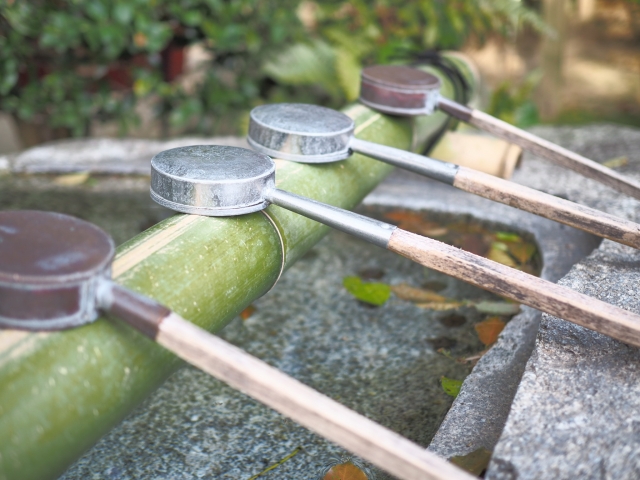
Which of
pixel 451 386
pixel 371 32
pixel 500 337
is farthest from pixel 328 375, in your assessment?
pixel 371 32

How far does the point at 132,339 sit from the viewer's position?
1.00 m

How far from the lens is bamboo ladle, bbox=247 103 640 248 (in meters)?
1.40

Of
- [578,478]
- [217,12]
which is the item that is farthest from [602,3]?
A: [578,478]

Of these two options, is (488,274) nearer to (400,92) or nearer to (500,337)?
(500,337)

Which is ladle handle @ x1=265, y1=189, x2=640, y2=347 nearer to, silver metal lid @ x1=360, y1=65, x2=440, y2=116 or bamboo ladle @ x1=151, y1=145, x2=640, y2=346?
bamboo ladle @ x1=151, y1=145, x2=640, y2=346

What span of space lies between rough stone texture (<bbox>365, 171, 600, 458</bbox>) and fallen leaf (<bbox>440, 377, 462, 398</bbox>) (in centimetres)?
12

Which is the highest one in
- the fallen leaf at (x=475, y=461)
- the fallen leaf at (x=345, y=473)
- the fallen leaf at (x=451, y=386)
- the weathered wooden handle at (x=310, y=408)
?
the weathered wooden handle at (x=310, y=408)

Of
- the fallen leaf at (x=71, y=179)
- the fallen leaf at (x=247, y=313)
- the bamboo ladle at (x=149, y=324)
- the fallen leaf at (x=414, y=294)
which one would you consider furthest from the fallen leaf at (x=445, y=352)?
the fallen leaf at (x=71, y=179)

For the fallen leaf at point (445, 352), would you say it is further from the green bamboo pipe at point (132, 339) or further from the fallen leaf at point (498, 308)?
the green bamboo pipe at point (132, 339)

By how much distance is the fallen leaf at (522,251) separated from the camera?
212 centimetres

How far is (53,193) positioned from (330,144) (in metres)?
1.47

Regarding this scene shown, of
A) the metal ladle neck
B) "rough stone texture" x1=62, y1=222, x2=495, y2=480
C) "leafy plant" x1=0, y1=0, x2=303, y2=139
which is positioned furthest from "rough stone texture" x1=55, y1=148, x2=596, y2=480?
"leafy plant" x1=0, y1=0, x2=303, y2=139

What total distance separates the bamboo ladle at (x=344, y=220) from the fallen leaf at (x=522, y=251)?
0.98m

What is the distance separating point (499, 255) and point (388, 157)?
2.44 ft
